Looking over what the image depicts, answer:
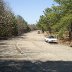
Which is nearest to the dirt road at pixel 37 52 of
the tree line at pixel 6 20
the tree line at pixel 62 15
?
the tree line at pixel 62 15

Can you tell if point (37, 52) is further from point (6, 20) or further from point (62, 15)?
point (6, 20)

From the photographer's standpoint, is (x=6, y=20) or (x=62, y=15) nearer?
(x=62, y=15)

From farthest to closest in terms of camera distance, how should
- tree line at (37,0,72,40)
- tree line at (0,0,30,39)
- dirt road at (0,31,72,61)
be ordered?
tree line at (0,0,30,39), tree line at (37,0,72,40), dirt road at (0,31,72,61)

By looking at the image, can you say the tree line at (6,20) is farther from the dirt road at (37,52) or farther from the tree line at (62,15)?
the dirt road at (37,52)

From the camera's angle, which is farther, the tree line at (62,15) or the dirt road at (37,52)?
the tree line at (62,15)

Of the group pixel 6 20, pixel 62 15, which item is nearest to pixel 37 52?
pixel 62 15

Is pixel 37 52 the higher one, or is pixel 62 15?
pixel 62 15

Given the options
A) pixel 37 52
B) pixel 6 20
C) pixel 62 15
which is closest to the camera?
pixel 37 52

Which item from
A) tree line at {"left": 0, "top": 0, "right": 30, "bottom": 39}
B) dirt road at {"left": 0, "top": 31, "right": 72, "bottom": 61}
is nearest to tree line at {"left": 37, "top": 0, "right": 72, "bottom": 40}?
dirt road at {"left": 0, "top": 31, "right": 72, "bottom": 61}

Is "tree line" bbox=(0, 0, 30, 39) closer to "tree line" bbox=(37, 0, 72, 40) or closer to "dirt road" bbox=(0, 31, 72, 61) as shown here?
"tree line" bbox=(37, 0, 72, 40)

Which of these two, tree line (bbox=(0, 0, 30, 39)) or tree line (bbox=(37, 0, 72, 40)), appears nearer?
tree line (bbox=(37, 0, 72, 40))

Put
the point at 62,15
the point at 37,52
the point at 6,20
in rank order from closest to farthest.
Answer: the point at 37,52 → the point at 62,15 → the point at 6,20

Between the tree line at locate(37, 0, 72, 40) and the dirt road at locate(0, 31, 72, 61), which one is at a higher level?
the tree line at locate(37, 0, 72, 40)

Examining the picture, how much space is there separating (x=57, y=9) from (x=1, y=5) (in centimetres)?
1006
